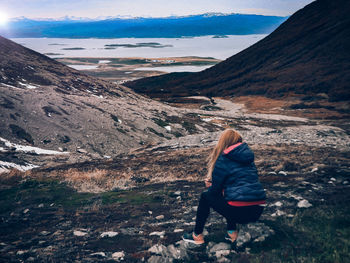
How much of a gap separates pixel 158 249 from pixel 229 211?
185 cm

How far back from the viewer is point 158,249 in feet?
21.0

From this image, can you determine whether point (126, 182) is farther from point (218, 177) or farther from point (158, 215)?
point (218, 177)

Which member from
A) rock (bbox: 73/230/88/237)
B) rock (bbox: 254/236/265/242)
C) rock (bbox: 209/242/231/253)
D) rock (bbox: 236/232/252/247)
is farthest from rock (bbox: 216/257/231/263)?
rock (bbox: 73/230/88/237)

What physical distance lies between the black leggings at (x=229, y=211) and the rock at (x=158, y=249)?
909 millimetres

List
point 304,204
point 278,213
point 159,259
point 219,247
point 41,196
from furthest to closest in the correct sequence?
point 41,196 → point 304,204 → point 278,213 → point 219,247 → point 159,259

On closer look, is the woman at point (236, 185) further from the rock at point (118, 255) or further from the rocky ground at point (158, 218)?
the rock at point (118, 255)

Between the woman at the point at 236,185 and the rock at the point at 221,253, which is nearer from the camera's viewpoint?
the woman at the point at 236,185

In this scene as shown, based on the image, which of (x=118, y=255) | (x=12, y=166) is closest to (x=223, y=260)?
(x=118, y=255)

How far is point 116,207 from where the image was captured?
9.68 m

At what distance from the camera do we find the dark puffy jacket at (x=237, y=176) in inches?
225

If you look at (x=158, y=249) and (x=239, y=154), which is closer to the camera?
(x=239, y=154)

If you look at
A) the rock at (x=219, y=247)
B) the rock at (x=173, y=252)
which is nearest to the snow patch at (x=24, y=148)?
the rock at (x=173, y=252)

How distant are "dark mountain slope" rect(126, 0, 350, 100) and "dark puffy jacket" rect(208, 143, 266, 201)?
232 feet

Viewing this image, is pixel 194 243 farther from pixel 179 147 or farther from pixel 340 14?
pixel 340 14
